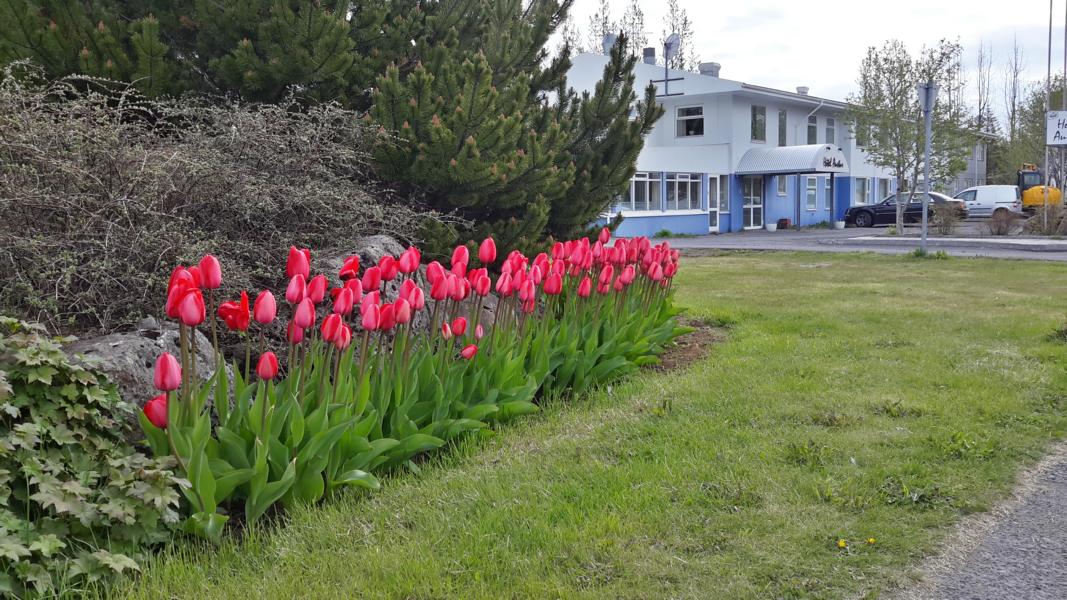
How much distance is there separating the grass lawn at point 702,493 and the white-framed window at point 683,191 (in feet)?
84.9

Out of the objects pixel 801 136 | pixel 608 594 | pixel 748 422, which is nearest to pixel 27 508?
pixel 608 594

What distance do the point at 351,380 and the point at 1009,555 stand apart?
9.26 feet

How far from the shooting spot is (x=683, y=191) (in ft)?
111

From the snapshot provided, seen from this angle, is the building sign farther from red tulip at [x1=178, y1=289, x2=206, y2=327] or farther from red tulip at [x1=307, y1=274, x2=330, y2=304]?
red tulip at [x1=178, y1=289, x2=206, y2=327]

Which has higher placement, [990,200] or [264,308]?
[990,200]

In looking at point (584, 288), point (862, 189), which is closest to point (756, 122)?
point (862, 189)

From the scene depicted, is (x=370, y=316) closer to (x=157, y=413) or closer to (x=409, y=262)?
(x=409, y=262)

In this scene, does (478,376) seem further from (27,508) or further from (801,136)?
(801,136)

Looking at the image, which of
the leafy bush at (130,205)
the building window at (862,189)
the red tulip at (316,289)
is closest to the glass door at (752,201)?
the building window at (862,189)

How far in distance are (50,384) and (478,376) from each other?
86.5 inches

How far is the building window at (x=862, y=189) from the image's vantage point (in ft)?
146

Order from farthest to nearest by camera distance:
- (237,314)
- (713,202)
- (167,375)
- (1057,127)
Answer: (713,202), (1057,127), (237,314), (167,375)

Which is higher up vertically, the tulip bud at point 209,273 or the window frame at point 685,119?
the window frame at point 685,119

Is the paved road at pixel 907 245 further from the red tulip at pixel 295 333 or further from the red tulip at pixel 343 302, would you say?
the red tulip at pixel 295 333
